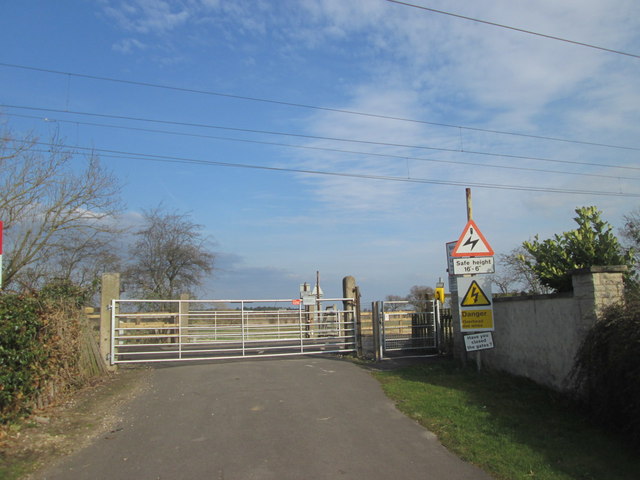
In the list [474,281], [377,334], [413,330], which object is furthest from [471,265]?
[413,330]

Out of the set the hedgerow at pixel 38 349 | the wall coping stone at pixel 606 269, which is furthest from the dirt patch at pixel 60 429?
the wall coping stone at pixel 606 269

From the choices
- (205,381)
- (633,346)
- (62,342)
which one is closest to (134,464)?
(62,342)

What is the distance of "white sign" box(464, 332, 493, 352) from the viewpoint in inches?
423

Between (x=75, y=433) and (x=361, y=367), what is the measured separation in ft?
23.4

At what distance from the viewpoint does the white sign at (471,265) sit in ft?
36.4

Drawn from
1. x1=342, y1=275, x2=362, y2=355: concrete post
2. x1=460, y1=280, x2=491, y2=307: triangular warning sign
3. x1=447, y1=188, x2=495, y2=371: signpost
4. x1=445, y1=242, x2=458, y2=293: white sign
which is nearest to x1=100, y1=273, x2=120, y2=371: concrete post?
x1=342, y1=275, x2=362, y2=355: concrete post

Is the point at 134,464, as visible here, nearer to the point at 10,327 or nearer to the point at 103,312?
the point at 10,327

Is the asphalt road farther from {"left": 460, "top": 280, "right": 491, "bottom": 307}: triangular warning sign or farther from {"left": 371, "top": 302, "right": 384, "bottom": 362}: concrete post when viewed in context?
{"left": 371, "top": 302, "right": 384, "bottom": 362}: concrete post

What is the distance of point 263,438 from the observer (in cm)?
690

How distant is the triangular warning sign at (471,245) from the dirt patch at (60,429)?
24.1 ft

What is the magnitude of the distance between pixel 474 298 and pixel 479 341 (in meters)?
0.94

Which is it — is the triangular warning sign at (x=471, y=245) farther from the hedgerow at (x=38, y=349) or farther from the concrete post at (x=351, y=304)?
the hedgerow at (x=38, y=349)

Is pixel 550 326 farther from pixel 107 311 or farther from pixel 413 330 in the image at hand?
pixel 107 311

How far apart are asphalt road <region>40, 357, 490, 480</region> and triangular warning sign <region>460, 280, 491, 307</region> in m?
2.78
